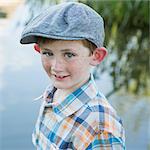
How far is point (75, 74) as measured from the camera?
0.88 meters

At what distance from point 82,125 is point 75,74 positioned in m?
0.09

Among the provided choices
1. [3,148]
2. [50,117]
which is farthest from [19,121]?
[50,117]

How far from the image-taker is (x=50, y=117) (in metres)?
0.94

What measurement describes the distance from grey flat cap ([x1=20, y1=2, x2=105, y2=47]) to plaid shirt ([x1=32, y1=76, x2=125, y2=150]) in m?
0.11

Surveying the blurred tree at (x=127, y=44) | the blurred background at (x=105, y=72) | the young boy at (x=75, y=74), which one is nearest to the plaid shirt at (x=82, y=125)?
the young boy at (x=75, y=74)

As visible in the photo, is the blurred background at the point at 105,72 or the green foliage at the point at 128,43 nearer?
the blurred background at the point at 105,72

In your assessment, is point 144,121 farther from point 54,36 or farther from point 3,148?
point 54,36

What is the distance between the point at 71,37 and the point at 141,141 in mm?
2217

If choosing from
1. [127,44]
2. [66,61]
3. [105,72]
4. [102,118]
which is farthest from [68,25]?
[127,44]

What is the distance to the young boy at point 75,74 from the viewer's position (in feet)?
2.72

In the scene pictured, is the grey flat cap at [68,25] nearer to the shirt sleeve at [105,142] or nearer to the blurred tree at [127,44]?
the shirt sleeve at [105,142]

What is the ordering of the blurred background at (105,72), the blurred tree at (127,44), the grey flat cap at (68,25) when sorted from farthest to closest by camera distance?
the blurred tree at (127,44)
the blurred background at (105,72)
the grey flat cap at (68,25)

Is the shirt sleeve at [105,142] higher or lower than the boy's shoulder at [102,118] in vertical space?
lower

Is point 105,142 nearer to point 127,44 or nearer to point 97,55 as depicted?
point 97,55
